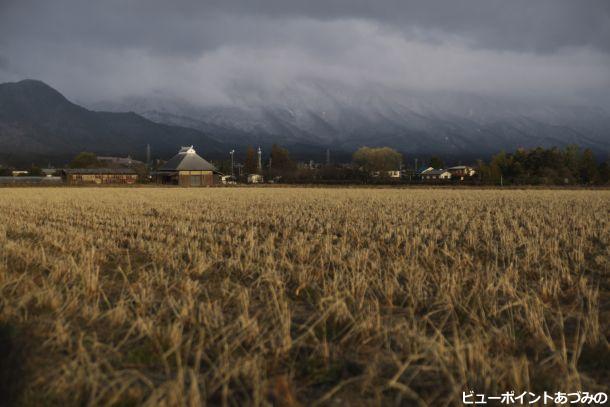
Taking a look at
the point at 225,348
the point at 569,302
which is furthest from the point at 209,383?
the point at 569,302

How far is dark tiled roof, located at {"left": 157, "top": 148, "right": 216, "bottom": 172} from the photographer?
7306cm

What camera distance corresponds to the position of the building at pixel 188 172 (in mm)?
71688

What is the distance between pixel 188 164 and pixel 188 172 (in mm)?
2052

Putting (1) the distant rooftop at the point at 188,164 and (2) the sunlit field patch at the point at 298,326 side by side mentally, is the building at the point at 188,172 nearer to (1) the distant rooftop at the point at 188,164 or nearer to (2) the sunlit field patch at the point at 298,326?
(1) the distant rooftop at the point at 188,164

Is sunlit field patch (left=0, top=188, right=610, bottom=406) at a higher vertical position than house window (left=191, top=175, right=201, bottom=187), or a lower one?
lower

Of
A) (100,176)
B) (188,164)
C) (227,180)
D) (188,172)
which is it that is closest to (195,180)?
(188,172)

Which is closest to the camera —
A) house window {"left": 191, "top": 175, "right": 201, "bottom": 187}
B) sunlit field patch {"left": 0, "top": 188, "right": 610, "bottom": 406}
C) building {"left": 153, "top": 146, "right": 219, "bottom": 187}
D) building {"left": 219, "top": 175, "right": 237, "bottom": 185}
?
sunlit field patch {"left": 0, "top": 188, "right": 610, "bottom": 406}

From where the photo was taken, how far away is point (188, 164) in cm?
7381

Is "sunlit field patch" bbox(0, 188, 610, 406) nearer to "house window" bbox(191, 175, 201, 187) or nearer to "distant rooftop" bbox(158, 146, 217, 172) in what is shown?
"house window" bbox(191, 175, 201, 187)

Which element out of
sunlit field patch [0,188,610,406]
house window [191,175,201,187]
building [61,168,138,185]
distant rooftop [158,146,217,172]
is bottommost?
sunlit field patch [0,188,610,406]

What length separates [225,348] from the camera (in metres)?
3.67

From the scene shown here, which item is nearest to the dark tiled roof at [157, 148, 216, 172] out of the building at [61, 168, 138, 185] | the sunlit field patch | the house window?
the house window

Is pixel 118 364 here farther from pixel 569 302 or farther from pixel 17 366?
pixel 569 302

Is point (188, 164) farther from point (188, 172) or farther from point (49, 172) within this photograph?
point (49, 172)
